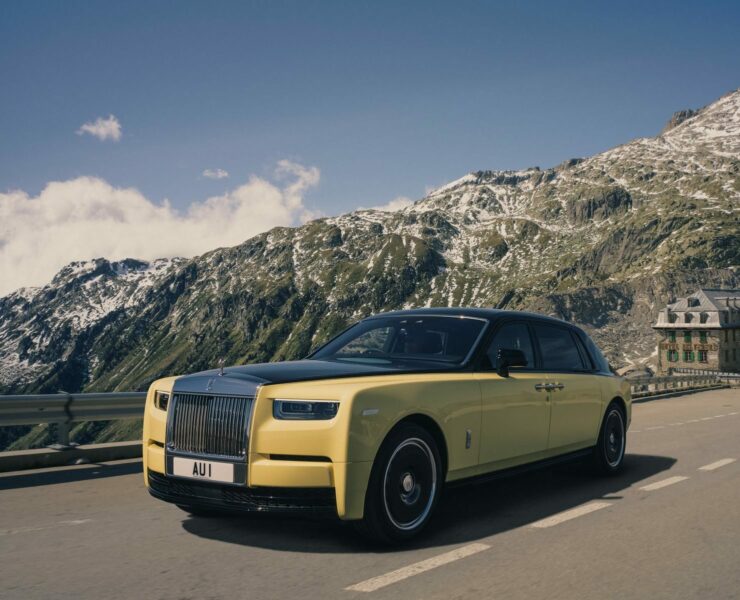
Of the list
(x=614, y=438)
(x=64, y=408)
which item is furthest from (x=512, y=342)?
(x=64, y=408)

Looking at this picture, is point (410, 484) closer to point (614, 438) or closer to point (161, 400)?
point (161, 400)

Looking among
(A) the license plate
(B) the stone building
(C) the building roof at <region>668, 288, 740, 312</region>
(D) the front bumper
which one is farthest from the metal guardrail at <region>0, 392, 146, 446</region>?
(C) the building roof at <region>668, 288, 740, 312</region>

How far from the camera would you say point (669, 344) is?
3910 inches

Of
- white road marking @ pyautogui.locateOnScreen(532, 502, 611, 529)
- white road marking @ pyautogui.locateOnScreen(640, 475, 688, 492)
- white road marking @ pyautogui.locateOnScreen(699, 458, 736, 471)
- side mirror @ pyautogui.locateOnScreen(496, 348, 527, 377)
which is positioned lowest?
white road marking @ pyautogui.locateOnScreen(699, 458, 736, 471)

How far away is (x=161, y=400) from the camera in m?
5.73

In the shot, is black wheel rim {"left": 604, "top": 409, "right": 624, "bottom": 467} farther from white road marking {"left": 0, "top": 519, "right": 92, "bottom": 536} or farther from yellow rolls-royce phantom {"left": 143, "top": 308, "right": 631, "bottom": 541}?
white road marking {"left": 0, "top": 519, "right": 92, "bottom": 536}

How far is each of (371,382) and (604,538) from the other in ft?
6.82

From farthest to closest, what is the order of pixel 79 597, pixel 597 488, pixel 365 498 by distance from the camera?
pixel 597 488 < pixel 365 498 < pixel 79 597

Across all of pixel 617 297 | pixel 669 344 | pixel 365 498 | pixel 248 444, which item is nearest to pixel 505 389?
pixel 365 498

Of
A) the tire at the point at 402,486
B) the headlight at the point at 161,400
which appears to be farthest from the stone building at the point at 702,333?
the headlight at the point at 161,400

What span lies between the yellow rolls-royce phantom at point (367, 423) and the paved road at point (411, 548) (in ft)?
1.11

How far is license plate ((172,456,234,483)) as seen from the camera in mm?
4926

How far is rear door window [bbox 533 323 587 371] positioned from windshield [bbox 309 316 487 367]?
0.99 meters

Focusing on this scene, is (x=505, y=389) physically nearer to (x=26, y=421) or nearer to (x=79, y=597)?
(x=79, y=597)
